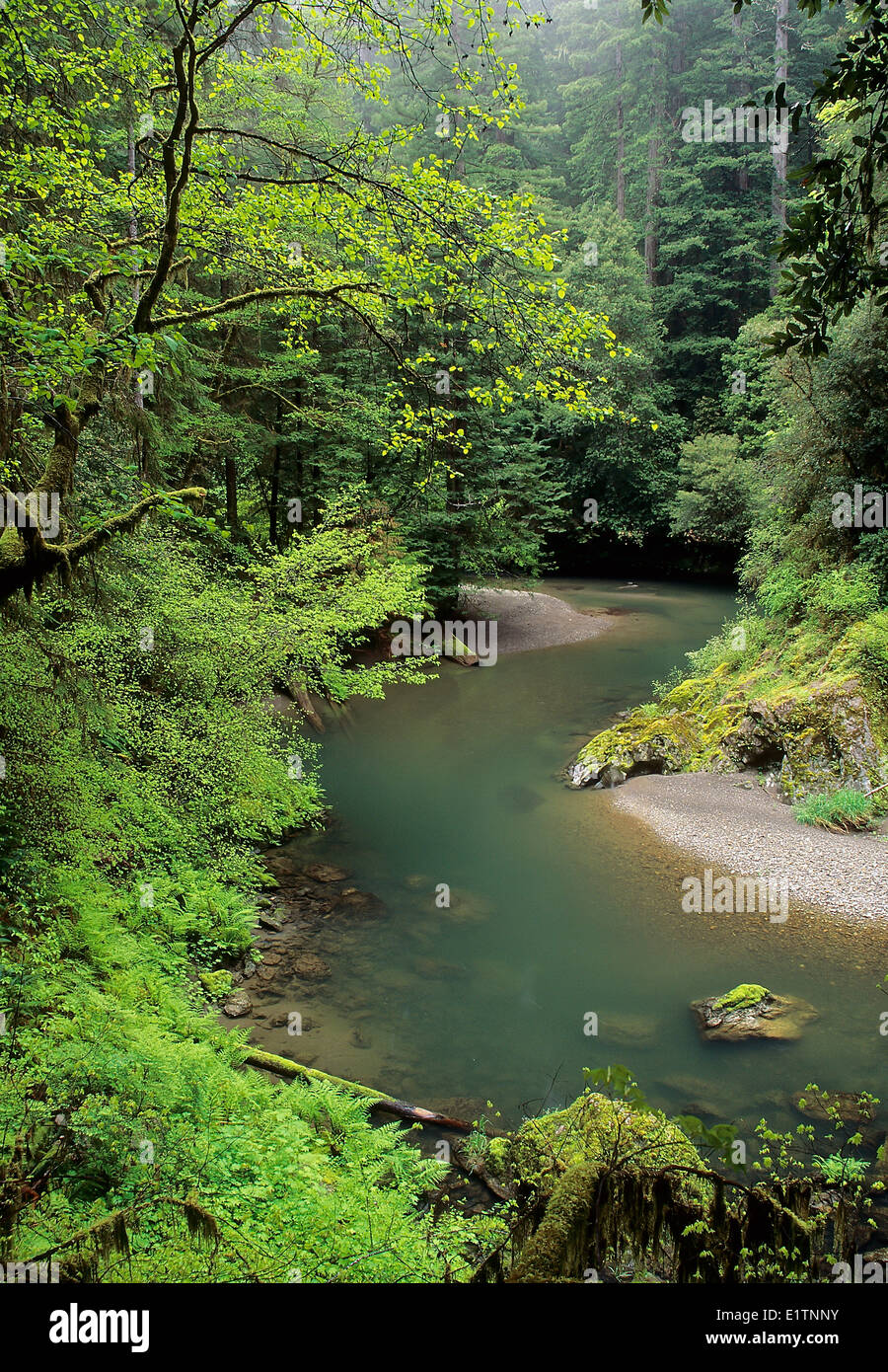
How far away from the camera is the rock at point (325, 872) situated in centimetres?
1045

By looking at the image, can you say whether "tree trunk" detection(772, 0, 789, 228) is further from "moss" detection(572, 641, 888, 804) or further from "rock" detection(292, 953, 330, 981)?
"rock" detection(292, 953, 330, 981)

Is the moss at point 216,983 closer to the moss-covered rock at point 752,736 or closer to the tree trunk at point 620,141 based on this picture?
the moss-covered rock at point 752,736

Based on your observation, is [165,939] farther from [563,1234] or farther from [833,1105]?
[833,1105]

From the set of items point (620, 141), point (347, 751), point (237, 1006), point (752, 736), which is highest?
point (620, 141)

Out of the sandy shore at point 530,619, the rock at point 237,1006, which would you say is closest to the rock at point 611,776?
the rock at point 237,1006

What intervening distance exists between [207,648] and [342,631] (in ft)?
7.20

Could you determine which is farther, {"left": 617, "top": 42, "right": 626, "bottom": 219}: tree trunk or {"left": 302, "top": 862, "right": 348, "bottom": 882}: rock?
{"left": 617, "top": 42, "right": 626, "bottom": 219}: tree trunk

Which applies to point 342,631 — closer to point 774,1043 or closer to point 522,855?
point 522,855

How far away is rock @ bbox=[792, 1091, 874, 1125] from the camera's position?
19.9 feet

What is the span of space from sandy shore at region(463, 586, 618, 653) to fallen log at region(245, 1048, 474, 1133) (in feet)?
59.7

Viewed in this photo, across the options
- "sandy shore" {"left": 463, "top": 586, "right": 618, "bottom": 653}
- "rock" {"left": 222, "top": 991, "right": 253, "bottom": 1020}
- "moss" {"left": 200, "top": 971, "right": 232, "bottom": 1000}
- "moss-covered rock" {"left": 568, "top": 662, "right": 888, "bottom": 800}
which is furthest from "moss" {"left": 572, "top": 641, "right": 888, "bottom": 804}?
"sandy shore" {"left": 463, "top": 586, "right": 618, "bottom": 653}

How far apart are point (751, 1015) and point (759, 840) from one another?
3919 millimetres

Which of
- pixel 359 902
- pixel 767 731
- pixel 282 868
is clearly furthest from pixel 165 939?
pixel 767 731

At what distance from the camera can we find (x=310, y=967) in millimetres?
8375
